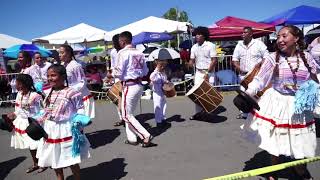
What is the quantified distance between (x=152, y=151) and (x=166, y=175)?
119 cm

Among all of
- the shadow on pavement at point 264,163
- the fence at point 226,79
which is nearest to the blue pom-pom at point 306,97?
the shadow on pavement at point 264,163

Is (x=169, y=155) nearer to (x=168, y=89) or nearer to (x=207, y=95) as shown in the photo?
(x=207, y=95)

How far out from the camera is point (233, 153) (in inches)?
226

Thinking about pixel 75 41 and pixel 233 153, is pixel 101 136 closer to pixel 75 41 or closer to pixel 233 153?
pixel 233 153

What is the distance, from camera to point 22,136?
5.45 m

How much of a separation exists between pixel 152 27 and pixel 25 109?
1196cm

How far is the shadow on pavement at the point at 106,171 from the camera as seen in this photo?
16.6ft

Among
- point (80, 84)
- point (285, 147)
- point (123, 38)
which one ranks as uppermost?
point (123, 38)

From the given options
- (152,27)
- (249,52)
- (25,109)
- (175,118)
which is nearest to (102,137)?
(175,118)

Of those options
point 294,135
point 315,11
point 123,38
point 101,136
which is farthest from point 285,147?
point 315,11

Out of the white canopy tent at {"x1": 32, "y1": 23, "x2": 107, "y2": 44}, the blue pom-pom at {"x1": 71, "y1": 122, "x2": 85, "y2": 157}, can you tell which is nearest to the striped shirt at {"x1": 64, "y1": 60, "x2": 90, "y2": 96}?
the blue pom-pom at {"x1": 71, "y1": 122, "x2": 85, "y2": 157}

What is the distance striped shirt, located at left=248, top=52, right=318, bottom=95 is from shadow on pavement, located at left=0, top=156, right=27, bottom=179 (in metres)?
3.98

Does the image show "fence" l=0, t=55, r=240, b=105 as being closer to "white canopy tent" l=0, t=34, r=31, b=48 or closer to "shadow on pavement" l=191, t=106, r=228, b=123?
"shadow on pavement" l=191, t=106, r=228, b=123

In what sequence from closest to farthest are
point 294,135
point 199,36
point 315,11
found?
point 294,135 < point 199,36 < point 315,11
